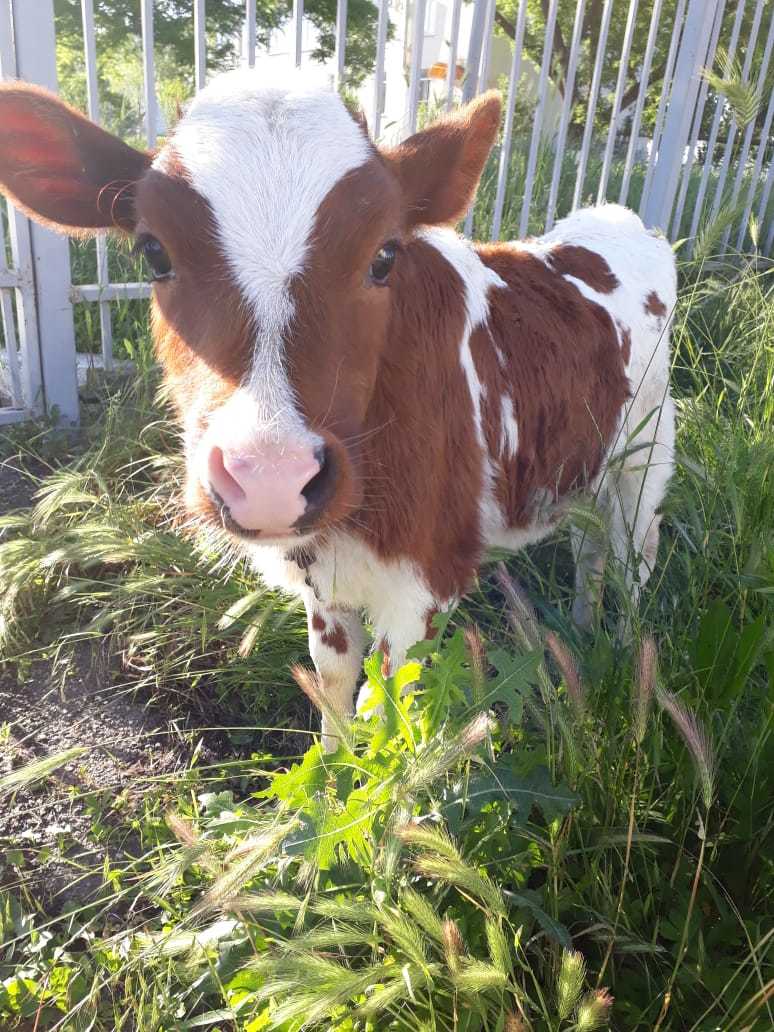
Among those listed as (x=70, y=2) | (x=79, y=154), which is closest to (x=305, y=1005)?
(x=79, y=154)

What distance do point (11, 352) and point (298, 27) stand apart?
2305 mm

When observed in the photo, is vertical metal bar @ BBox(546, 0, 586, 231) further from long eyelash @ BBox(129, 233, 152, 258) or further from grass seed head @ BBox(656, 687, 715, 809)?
grass seed head @ BBox(656, 687, 715, 809)

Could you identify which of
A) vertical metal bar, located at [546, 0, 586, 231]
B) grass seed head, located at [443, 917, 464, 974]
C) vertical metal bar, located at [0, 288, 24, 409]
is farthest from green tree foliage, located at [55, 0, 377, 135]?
grass seed head, located at [443, 917, 464, 974]

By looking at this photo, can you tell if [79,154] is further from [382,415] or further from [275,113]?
[382,415]

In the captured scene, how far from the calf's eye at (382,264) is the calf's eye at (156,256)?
1.46ft

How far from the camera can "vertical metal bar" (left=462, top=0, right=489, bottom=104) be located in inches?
201

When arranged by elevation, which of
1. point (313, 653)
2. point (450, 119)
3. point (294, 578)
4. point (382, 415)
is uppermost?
point (450, 119)

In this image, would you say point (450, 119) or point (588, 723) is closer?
point (588, 723)

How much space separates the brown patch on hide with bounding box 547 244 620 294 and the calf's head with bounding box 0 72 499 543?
96cm

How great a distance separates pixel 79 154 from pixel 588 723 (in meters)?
1.79

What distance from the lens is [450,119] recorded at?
6.89ft

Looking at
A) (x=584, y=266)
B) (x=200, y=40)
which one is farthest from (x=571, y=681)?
(x=200, y=40)

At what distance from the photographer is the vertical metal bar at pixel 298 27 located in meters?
4.14

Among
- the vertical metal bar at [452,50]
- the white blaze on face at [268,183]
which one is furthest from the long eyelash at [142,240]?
the vertical metal bar at [452,50]
